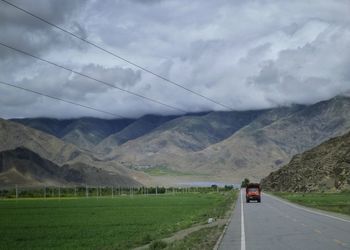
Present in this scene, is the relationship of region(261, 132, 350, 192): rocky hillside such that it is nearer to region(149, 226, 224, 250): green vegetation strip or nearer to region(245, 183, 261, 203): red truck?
region(245, 183, 261, 203): red truck

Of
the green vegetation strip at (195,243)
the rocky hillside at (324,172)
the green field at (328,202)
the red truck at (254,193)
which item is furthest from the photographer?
the rocky hillside at (324,172)

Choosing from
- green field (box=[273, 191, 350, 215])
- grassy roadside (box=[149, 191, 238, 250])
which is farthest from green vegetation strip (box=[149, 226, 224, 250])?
green field (box=[273, 191, 350, 215])

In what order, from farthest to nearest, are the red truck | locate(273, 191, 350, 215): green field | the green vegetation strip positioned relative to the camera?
the red truck
locate(273, 191, 350, 215): green field
the green vegetation strip

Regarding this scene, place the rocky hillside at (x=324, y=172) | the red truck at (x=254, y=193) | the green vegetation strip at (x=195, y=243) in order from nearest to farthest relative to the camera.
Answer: the green vegetation strip at (x=195, y=243)
the red truck at (x=254, y=193)
the rocky hillside at (x=324, y=172)

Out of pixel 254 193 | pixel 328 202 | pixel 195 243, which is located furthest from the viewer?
pixel 254 193

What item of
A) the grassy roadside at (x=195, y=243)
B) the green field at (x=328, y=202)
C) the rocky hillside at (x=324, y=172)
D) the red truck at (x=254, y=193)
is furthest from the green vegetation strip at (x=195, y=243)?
the rocky hillside at (x=324, y=172)

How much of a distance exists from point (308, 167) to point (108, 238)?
163 m

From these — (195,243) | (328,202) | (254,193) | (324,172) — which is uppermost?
(324,172)

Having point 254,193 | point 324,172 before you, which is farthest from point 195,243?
point 324,172

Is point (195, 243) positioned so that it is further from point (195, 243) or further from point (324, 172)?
point (324, 172)

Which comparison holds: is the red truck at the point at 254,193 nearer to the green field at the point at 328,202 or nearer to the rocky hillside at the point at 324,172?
the green field at the point at 328,202

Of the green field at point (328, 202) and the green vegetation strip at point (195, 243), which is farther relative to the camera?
the green field at point (328, 202)

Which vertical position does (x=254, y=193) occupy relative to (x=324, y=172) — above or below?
below

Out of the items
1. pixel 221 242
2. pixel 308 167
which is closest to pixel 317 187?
pixel 308 167
